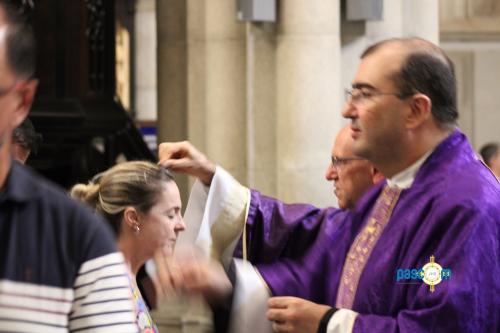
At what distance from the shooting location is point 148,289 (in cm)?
423

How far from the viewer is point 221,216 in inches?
174

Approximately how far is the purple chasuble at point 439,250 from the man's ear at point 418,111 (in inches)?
3.6

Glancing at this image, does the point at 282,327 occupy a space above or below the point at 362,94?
below

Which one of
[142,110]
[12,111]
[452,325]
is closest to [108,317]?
[12,111]

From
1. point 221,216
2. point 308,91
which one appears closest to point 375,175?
point 221,216

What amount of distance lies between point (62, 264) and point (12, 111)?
0.82ft

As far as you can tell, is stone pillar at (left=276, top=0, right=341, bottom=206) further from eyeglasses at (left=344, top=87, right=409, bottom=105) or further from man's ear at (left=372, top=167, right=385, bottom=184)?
eyeglasses at (left=344, top=87, right=409, bottom=105)

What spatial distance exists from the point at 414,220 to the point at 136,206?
90cm

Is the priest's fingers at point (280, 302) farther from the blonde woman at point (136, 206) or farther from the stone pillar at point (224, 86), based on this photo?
the stone pillar at point (224, 86)

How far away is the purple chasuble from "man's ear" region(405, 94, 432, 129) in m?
0.09

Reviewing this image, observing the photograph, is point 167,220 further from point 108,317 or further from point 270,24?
point 270,24

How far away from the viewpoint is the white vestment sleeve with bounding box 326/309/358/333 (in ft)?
11.6

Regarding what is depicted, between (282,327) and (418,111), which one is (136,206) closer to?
(282,327)

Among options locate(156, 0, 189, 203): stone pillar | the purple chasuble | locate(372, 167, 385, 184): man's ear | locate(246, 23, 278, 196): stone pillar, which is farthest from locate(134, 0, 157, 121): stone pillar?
the purple chasuble
